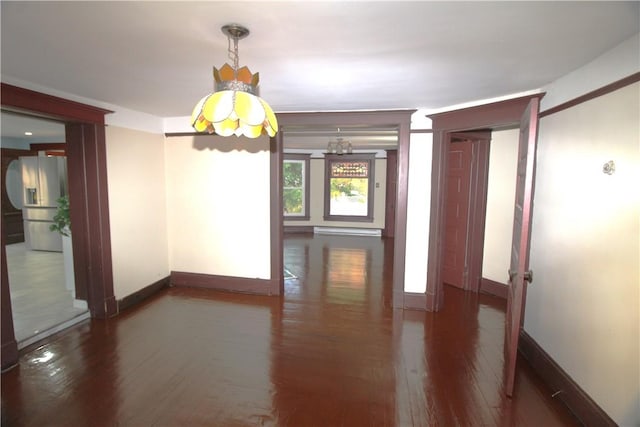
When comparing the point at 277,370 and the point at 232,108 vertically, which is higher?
the point at 232,108

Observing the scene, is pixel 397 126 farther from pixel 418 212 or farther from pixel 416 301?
pixel 416 301

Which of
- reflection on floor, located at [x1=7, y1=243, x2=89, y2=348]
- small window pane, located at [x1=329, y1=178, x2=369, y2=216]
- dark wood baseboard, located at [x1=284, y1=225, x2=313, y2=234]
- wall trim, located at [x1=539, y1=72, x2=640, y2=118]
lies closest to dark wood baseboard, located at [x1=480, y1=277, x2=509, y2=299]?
wall trim, located at [x1=539, y1=72, x2=640, y2=118]

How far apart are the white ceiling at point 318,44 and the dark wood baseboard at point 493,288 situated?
2432 mm

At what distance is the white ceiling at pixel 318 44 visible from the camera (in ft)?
4.96

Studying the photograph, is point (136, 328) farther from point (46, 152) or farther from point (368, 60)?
point (46, 152)

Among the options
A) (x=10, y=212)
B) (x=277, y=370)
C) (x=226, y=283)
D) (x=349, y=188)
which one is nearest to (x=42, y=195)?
(x=10, y=212)

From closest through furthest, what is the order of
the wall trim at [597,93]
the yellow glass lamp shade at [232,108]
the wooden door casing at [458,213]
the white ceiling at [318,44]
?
the white ceiling at [318,44]
the yellow glass lamp shade at [232,108]
the wall trim at [597,93]
the wooden door casing at [458,213]

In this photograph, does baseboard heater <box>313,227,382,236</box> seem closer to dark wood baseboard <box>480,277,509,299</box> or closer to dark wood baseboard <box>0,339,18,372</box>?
dark wood baseboard <box>480,277,509,299</box>

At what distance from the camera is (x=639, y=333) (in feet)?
5.57

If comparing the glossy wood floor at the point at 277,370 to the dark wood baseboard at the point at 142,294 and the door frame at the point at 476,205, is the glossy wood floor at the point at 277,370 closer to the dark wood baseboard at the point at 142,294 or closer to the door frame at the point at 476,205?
the dark wood baseboard at the point at 142,294

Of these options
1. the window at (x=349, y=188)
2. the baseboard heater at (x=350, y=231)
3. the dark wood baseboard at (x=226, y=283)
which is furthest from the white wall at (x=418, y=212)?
the window at (x=349, y=188)

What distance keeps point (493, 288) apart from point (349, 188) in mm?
5025

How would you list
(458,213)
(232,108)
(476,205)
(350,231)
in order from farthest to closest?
(350,231)
(458,213)
(476,205)
(232,108)

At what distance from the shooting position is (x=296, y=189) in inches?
349
